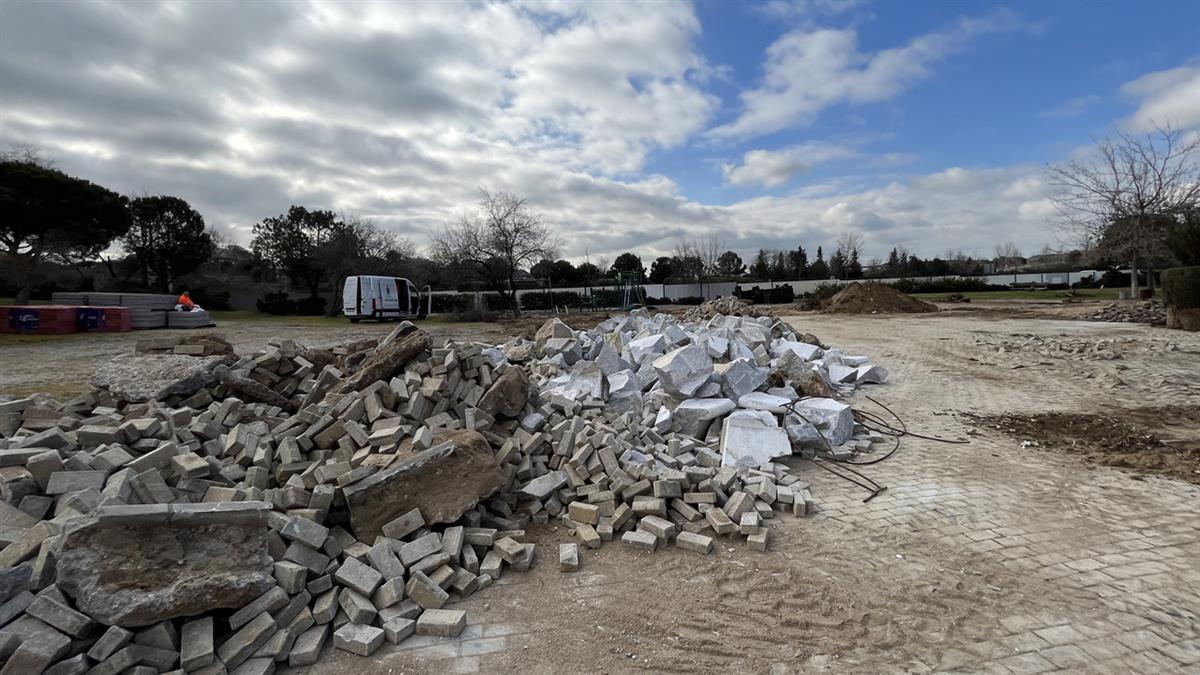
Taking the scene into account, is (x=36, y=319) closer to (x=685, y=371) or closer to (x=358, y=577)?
(x=685, y=371)

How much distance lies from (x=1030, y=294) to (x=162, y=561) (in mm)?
46234

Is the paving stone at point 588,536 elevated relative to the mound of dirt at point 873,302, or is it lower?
lower

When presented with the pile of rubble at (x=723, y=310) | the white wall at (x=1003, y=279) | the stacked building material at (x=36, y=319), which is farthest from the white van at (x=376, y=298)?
the white wall at (x=1003, y=279)

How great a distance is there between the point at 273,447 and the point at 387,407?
91 centimetres

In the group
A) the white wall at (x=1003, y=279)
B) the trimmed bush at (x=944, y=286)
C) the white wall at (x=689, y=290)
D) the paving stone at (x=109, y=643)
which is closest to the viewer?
the paving stone at (x=109, y=643)

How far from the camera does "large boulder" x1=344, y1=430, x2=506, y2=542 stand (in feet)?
11.9

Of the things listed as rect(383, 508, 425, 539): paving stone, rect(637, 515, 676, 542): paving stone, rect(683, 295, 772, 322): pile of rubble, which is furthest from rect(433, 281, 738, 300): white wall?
rect(383, 508, 425, 539): paving stone

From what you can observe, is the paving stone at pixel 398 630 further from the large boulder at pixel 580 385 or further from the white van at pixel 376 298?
the white van at pixel 376 298

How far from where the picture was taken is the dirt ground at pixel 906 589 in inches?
109

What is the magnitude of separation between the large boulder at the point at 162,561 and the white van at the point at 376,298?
2237 centimetres

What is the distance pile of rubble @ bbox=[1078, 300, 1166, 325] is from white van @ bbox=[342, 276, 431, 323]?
27120 mm

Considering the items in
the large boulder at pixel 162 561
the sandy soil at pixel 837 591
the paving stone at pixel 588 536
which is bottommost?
the sandy soil at pixel 837 591

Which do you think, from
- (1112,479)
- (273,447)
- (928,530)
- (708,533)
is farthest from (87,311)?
(1112,479)

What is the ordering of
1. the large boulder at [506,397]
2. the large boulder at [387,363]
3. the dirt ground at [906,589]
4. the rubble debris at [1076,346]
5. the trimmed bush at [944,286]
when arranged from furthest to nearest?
the trimmed bush at [944,286] → the rubble debris at [1076,346] → the large boulder at [387,363] → the large boulder at [506,397] → the dirt ground at [906,589]
